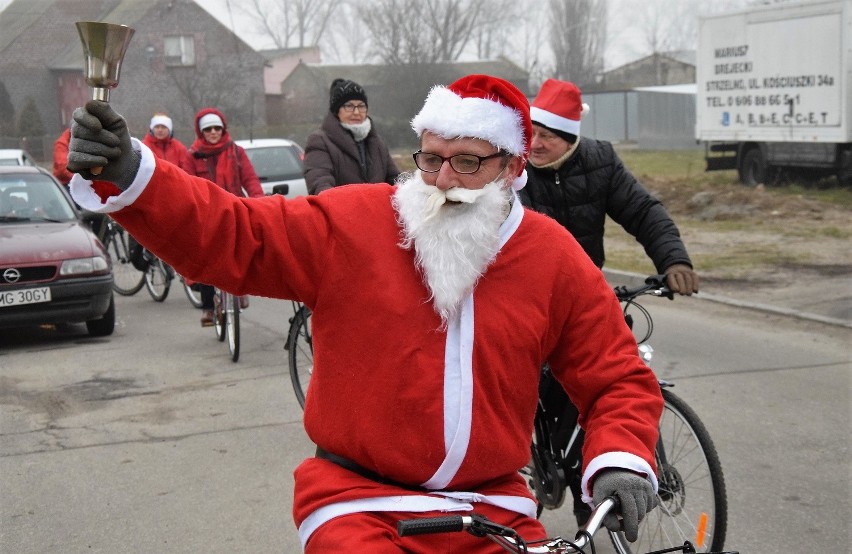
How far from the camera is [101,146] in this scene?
2.40 m

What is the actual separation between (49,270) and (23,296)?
0.36m

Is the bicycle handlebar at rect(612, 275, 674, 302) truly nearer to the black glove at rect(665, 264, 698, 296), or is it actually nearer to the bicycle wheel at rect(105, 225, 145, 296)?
the black glove at rect(665, 264, 698, 296)

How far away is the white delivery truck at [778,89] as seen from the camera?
72.7 feet

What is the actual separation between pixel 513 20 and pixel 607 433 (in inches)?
2958

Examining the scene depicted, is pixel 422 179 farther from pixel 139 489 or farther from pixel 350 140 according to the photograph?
pixel 350 140

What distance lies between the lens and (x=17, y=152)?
15.9 metres

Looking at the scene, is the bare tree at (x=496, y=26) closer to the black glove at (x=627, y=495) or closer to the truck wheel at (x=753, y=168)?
the truck wheel at (x=753, y=168)

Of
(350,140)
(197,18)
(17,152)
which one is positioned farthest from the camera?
(197,18)

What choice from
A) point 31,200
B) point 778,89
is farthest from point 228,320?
point 778,89

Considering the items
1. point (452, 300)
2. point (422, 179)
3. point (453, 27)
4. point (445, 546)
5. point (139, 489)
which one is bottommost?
point (139, 489)

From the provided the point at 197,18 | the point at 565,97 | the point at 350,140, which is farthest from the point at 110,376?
the point at 197,18

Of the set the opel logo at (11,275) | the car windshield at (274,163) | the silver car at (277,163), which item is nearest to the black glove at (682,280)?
the opel logo at (11,275)

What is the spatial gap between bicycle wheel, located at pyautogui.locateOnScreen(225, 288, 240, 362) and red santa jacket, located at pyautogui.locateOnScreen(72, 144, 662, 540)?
20.3ft

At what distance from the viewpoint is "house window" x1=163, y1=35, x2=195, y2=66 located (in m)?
55.2
